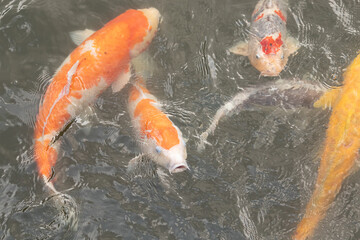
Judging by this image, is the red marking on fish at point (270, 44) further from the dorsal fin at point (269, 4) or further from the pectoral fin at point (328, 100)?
the pectoral fin at point (328, 100)

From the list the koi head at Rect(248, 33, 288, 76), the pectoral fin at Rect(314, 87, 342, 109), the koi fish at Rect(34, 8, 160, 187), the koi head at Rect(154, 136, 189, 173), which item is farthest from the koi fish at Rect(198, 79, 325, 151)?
the koi fish at Rect(34, 8, 160, 187)

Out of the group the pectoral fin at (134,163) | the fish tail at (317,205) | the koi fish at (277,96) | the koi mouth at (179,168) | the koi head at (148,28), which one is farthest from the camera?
the koi head at (148,28)

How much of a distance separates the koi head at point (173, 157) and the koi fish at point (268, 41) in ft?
4.61

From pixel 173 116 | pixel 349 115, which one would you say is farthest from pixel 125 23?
pixel 349 115

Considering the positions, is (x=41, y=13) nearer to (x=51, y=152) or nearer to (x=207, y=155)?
(x=51, y=152)

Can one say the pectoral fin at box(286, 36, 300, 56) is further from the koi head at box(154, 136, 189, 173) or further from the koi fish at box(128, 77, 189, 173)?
the koi head at box(154, 136, 189, 173)

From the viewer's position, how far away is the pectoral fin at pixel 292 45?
5238 mm

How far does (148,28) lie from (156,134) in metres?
1.52

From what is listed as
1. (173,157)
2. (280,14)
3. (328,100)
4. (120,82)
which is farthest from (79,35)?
(328,100)

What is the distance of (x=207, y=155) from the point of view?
453 cm

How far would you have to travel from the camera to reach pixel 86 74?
4.86 metres

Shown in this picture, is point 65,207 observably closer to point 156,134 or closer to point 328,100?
point 156,134

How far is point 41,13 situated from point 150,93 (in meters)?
1.77

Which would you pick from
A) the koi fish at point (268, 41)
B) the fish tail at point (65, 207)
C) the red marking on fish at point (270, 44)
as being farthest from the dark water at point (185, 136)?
the red marking on fish at point (270, 44)
